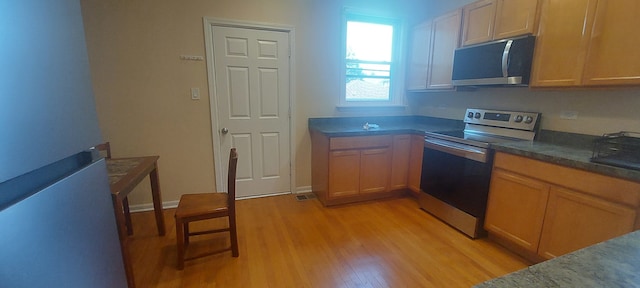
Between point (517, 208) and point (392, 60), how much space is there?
2312 millimetres

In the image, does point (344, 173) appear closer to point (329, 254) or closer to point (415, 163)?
point (415, 163)

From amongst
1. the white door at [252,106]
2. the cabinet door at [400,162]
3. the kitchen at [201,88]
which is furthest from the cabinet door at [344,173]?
the white door at [252,106]

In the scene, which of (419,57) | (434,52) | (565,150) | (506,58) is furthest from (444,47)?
(565,150)

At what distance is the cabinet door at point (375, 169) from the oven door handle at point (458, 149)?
0.50 meters

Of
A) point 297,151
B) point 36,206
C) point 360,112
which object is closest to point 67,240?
point 36,206

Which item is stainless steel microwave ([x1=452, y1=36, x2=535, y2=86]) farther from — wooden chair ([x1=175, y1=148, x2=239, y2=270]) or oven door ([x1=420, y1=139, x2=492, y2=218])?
wooden chair ([x1=175, y1=148, x2=239, y2=270])

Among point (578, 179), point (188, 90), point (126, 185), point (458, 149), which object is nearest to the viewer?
point (126, 185)

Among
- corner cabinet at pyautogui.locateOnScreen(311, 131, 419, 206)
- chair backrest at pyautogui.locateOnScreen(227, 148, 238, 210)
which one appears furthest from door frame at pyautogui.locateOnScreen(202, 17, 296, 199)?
chair backrest at pyautogui.locateOnScreen(227, 148, 238, 210)

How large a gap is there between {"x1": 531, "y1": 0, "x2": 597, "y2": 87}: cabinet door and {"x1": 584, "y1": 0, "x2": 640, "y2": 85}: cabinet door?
0.15ft

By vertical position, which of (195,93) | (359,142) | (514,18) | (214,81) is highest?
(514,18)

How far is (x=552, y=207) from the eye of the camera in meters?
1.81

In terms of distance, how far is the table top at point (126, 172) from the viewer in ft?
4.99

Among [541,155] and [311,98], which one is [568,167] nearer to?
[541,155]

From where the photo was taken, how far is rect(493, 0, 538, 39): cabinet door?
2.08 meters
